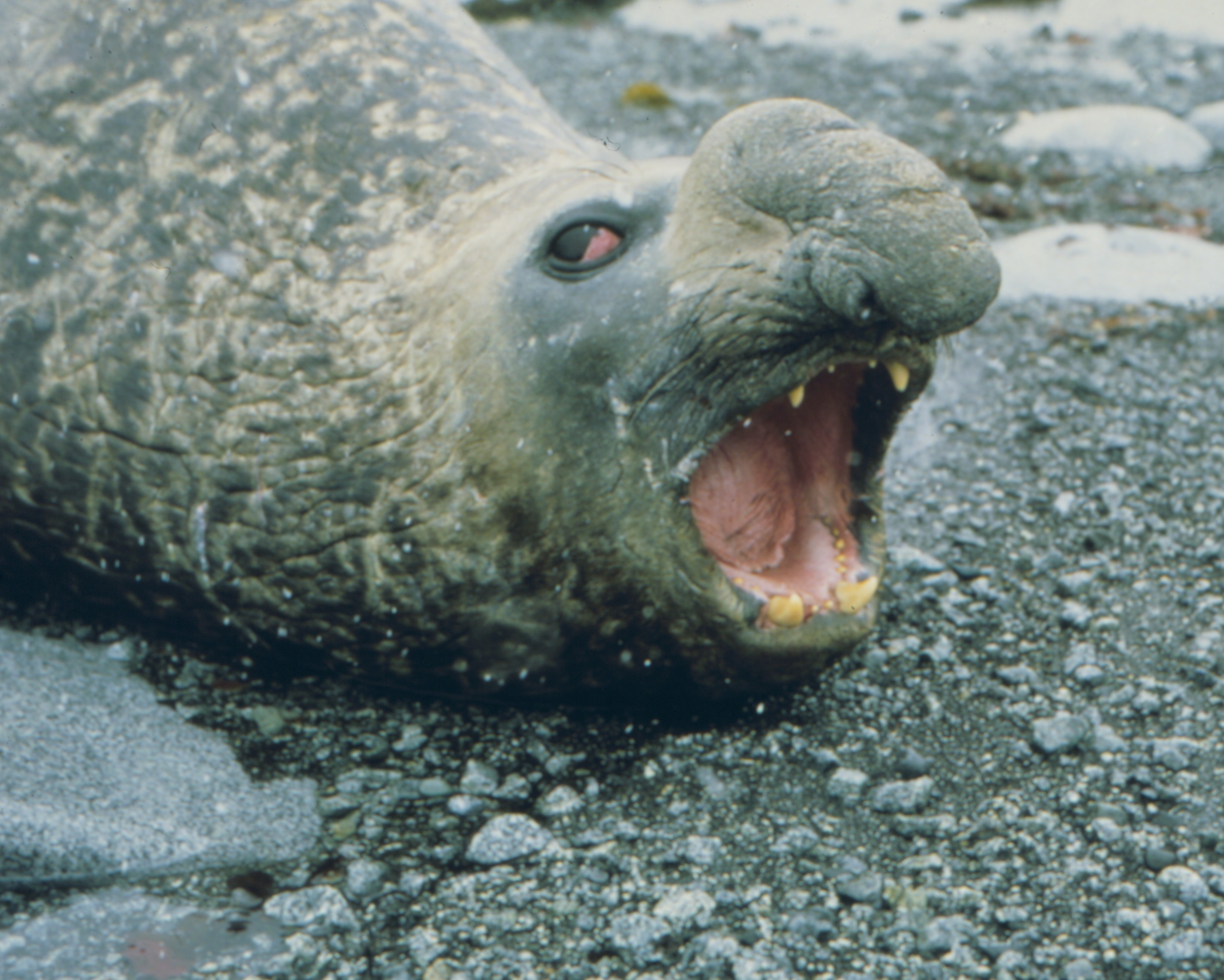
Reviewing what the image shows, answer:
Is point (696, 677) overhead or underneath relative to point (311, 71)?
underneath

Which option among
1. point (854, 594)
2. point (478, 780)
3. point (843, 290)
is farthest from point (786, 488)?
point (478, 780)

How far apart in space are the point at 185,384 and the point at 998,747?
1.84 metres

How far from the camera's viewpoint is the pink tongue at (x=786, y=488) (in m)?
2.87

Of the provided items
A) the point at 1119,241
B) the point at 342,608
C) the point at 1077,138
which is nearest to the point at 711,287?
the point at 342,608

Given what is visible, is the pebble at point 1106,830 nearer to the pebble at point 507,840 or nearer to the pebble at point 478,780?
the pebble at point 507,840

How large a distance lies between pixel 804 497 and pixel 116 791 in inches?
58.5

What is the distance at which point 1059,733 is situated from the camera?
297 centimetres

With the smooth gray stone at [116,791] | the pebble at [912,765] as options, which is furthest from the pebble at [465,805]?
the pebble at [912,765]

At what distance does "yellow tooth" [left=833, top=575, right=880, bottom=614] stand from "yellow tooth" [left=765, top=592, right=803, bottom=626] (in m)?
0.11

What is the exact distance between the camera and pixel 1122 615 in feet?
11.2

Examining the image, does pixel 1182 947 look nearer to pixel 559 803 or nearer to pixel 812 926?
pixel 812 926

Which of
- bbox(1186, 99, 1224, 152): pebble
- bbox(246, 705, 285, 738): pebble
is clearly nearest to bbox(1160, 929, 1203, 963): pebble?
bbox(246, 705, 285, 738): pebble

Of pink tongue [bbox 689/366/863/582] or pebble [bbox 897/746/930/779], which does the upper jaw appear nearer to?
pink tongue [bbox 689/366/863/582]

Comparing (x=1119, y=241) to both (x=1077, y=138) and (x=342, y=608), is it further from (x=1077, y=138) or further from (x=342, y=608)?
(x=342, y=608)
